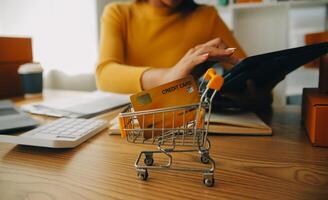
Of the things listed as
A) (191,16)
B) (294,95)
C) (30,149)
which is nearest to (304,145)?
(30,149)

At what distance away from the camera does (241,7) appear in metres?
2.00

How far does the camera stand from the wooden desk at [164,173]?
329mm

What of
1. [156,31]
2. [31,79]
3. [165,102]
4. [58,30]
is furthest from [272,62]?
[58,30]

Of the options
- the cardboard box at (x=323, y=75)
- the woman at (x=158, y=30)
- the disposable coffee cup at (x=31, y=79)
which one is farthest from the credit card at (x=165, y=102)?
the disposable coffee cup at (x=31, y=79)

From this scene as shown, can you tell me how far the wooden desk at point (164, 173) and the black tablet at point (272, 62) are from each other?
4.9 inches

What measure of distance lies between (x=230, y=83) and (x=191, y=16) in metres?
0.78

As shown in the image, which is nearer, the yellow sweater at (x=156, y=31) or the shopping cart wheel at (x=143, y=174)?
the shopping cart wheel at (x=143, y=174)

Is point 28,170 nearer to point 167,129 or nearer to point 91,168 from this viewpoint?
point 91,168

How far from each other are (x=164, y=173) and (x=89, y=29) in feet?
5.76

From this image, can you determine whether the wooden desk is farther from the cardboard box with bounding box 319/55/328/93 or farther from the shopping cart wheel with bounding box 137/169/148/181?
the cardboard box with bounding box 319/55/328/93

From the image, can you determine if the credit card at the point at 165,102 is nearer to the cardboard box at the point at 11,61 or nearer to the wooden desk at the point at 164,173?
the wooden desk at the point at 164,173

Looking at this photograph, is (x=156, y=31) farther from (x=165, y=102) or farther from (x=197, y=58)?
(x=165, y=102)

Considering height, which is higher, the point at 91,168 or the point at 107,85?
the point at 107,85

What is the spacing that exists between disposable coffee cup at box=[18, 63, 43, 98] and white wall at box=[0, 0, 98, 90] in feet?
1.58
